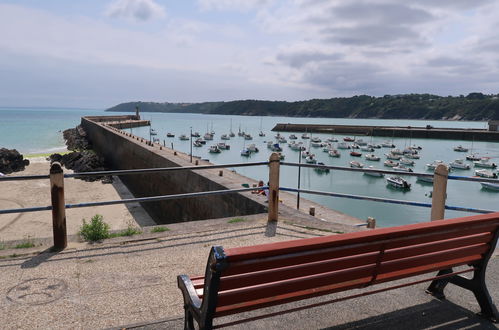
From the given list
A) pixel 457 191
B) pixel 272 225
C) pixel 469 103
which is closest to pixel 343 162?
pixel 457 191

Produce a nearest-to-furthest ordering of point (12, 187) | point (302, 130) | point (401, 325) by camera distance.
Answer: point (401, 325), point (12, 187), point (302, 130)

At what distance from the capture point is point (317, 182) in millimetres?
49469

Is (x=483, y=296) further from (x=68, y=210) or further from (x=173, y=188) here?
(x=68, y=210)

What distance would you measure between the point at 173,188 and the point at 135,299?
16699 millimetres

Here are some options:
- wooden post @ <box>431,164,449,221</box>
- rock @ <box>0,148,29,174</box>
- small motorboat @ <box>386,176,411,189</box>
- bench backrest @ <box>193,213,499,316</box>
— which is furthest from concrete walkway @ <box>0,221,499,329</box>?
small motorboat @ <box>386,176,411,189</box>

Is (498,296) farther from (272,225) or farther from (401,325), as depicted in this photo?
(272,225)

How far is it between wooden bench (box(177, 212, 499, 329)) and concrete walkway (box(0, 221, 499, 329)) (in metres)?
0.46

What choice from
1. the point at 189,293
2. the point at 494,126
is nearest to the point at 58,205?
the point at 189,293

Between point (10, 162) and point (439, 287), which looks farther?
point (10, 162)

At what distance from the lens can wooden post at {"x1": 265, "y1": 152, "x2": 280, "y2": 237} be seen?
6113 mm

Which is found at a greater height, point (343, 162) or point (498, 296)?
point (498, 296)

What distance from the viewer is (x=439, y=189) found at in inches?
218

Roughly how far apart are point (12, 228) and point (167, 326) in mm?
20706

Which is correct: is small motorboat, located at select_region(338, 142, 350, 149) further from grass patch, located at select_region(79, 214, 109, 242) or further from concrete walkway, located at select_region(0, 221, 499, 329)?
grass patch, located at select_region(79, 214, 109, 242)
